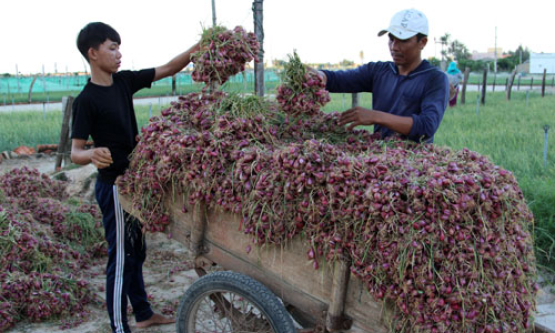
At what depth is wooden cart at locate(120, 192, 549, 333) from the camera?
1.74 m

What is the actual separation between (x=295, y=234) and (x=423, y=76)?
1226mm

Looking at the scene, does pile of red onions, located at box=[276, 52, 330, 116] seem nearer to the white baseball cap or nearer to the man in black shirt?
the white baseball cap

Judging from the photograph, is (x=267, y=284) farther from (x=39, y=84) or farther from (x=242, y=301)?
(x=39, y=84)

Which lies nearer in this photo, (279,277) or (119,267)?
(279,277)

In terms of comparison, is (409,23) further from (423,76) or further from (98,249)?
(98,249)

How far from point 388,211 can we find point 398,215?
A: 3 centimetres

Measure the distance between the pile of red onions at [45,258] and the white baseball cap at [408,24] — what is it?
2680 millimetres

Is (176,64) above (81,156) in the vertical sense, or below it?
above

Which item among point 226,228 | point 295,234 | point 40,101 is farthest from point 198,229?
point 40,101

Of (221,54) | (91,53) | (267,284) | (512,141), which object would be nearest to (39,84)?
(512,141)

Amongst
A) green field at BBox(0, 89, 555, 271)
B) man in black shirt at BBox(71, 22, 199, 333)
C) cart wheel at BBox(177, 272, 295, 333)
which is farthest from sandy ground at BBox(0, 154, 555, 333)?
cart wheel at BBox(177, 272, 295, 333)

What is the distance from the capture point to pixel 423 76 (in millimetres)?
2523

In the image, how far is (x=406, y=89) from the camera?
2.57 meters

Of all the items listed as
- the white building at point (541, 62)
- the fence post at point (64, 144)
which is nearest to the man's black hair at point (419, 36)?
the fence post at point (64, 144)
